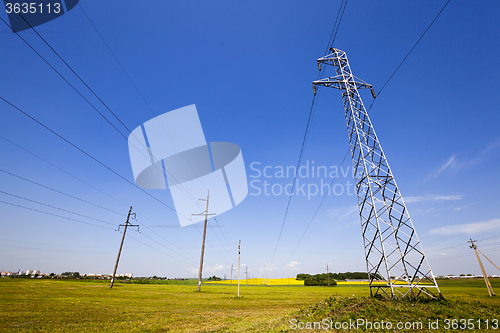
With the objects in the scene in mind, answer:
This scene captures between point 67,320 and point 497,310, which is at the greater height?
point 497,310

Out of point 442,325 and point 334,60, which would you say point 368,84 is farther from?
point 442,325

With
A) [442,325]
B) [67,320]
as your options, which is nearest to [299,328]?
[442,325]

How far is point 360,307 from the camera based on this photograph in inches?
418

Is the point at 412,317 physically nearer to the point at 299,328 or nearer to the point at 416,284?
the point at 416,284

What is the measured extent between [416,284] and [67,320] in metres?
19.8

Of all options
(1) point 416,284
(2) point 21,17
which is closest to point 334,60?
(1) point 416,284

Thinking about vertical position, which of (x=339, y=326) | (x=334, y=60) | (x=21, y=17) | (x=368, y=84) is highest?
(x=334, y=60)

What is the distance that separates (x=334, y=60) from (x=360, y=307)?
1918cm

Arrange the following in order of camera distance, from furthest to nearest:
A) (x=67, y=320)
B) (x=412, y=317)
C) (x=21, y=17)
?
(x=67, y=320), (x=412, y=317), (x=21, y=17)

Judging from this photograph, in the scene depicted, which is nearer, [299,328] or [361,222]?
[299,328]

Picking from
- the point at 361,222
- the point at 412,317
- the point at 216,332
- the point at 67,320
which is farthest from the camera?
the point at 361,222

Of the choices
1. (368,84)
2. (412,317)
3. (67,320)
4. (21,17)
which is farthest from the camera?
(368,84)

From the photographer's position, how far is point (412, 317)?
9312 millimetres

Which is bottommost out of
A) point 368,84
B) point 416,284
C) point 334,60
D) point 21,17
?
point 416,284
